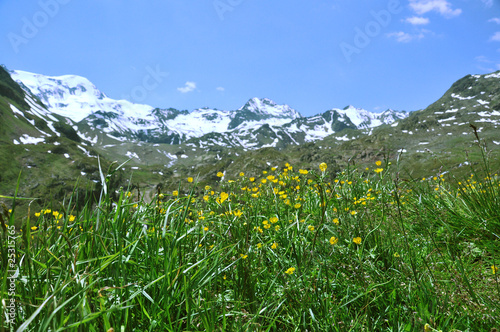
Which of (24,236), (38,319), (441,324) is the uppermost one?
(24,236)

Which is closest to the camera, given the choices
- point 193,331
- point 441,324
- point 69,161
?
point 193,331

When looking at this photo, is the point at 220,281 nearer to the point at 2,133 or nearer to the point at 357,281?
the point at 357,281

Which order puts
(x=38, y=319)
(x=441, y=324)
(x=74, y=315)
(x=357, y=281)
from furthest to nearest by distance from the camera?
(x=357, y=281) → (x=441, y=324) → (x=38, y=319) → (x=74, y=315)

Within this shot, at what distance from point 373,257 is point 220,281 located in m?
1.68

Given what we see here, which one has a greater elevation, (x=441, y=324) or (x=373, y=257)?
(x=373, y=257)

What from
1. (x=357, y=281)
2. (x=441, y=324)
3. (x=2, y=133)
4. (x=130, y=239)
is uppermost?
(x=2, y=133)

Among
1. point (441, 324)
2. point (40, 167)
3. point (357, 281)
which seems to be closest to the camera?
point (441, 324)

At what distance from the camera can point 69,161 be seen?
190500 mm

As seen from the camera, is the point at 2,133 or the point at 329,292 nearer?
the point at 329,292

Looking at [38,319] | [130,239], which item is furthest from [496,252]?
[38,319]

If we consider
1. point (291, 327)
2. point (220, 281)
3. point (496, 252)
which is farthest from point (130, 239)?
point (496, 252)

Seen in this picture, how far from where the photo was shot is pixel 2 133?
653 feet

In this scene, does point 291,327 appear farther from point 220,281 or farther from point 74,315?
point 74,315

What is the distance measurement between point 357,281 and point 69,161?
22233 cm
